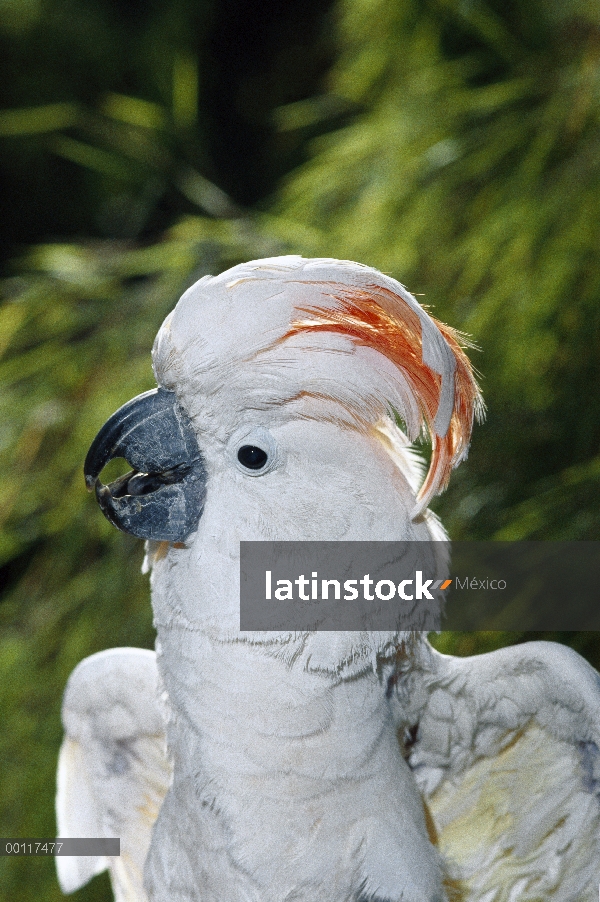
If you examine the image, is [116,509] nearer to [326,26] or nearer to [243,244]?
[243,244]

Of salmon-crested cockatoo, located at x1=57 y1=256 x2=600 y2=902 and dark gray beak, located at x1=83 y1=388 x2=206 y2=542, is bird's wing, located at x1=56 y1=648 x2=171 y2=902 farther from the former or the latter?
dark gray beak, located at x1=83 y1=388 x2=206 y2=542

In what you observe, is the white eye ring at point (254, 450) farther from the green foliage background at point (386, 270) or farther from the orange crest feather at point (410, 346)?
the green foliage background at point (386, 270)

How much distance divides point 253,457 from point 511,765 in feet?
1.39

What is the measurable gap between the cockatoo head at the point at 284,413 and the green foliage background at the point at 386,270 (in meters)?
0.37

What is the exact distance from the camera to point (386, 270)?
1.11 meters

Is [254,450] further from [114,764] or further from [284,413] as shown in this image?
[114,764]

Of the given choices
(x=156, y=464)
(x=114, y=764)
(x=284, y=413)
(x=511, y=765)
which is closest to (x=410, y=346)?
(x=284, y=413)

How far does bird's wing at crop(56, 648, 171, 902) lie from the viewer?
0.91 meters

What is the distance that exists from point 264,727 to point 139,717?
28 cm

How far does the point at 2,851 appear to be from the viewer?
1201 millimetres

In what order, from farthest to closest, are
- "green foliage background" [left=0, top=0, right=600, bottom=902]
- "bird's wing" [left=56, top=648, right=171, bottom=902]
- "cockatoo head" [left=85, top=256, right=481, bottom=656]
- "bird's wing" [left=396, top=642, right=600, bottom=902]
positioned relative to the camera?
"green foliage background" [left=0, top=0, right=600, bottom=902]
"bird's wing" [left=56, top=648, right=171, bottom=902]
"bird's wing" [left=396, top=642, right=600, bottom=902]
"cockatoo head" [left=85, top=256, right=481, bottom=656]

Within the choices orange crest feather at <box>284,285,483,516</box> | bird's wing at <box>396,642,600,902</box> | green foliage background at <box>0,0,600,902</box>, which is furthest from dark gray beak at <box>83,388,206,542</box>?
green foliage background at <box>0,0,600,902</box>

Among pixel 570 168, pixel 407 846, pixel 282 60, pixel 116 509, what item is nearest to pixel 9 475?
pixel 116 509

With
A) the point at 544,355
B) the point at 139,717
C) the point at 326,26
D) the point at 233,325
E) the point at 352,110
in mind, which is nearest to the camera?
the point at 233,325
